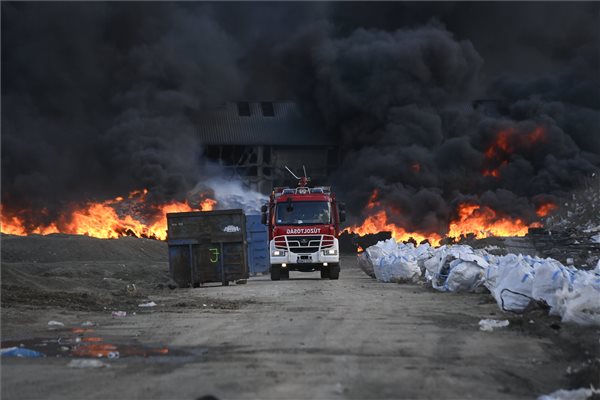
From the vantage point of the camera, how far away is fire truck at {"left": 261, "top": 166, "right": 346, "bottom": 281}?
78.6 feet

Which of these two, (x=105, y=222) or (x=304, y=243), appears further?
(x=105, y=222)

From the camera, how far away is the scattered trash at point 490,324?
10500 mm

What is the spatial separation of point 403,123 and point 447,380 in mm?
39075

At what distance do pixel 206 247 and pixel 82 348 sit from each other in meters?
12.5

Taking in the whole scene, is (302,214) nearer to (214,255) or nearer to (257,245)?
(214,255)

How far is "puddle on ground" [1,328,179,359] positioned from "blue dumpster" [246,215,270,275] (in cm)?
1997

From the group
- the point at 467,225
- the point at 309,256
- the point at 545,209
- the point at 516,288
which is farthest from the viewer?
the point at 467,225

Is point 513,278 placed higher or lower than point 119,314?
higher

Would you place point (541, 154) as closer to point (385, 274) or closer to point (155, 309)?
point (385, 274)

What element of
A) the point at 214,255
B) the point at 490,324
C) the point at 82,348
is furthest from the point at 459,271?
the point at 82,348

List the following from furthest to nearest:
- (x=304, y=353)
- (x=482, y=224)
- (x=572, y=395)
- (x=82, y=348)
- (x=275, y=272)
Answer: (x=482, y=224) < (x=275, y=272) < (x=82, y=348) < (x=304, y=353) < (x=572, y=395)

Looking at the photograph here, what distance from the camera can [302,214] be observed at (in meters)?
24.1

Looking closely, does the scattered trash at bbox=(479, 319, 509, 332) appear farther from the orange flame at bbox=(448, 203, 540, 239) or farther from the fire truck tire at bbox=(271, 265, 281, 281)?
the orange flame at bbox=(448, 203, 540, 239)

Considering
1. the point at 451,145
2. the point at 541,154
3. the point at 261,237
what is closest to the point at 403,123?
the point at 451,145
